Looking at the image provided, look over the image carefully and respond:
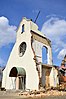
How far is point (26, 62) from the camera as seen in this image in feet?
88.7

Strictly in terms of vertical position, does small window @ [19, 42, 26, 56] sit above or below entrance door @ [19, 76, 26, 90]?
above

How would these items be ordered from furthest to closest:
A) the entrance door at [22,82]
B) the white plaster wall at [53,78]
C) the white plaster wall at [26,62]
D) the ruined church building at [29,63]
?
1. the entrance door at [22,82]
2. the white plaster wall at [53,78]
3. the ruined church building at [29,63]
4. the white plaster wall at [26,62]

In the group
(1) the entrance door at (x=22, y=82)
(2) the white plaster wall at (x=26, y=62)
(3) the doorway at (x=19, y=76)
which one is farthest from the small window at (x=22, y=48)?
(1) the entrance door at (x=22, y=82)

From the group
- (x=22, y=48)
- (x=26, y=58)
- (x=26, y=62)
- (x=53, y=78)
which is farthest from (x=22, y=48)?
(x=53, y=78)

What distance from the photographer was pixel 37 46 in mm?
28031

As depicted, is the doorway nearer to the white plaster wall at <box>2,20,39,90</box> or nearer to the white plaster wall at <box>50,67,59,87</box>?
the white plaster wall at <box>2,20,39,90</box>

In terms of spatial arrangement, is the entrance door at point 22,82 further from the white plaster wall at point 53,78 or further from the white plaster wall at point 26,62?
the white plaster wall at point 53,78

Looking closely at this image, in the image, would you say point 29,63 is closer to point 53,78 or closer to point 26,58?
point 26,58

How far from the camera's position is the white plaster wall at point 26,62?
25231 mm

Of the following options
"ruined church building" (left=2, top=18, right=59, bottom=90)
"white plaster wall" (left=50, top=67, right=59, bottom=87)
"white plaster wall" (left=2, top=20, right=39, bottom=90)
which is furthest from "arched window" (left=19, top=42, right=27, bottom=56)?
"white plaster wall" (left=50, top=67, right=59, bottom=87)

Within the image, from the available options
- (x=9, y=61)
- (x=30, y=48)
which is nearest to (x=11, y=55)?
(x=9, y=61)

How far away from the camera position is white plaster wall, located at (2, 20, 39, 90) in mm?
25231

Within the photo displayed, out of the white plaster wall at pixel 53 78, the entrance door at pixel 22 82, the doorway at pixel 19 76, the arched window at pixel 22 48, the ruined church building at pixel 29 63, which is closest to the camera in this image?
the ruined church building at pixel 29 63

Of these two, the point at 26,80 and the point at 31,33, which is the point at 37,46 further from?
the point at 26,80
